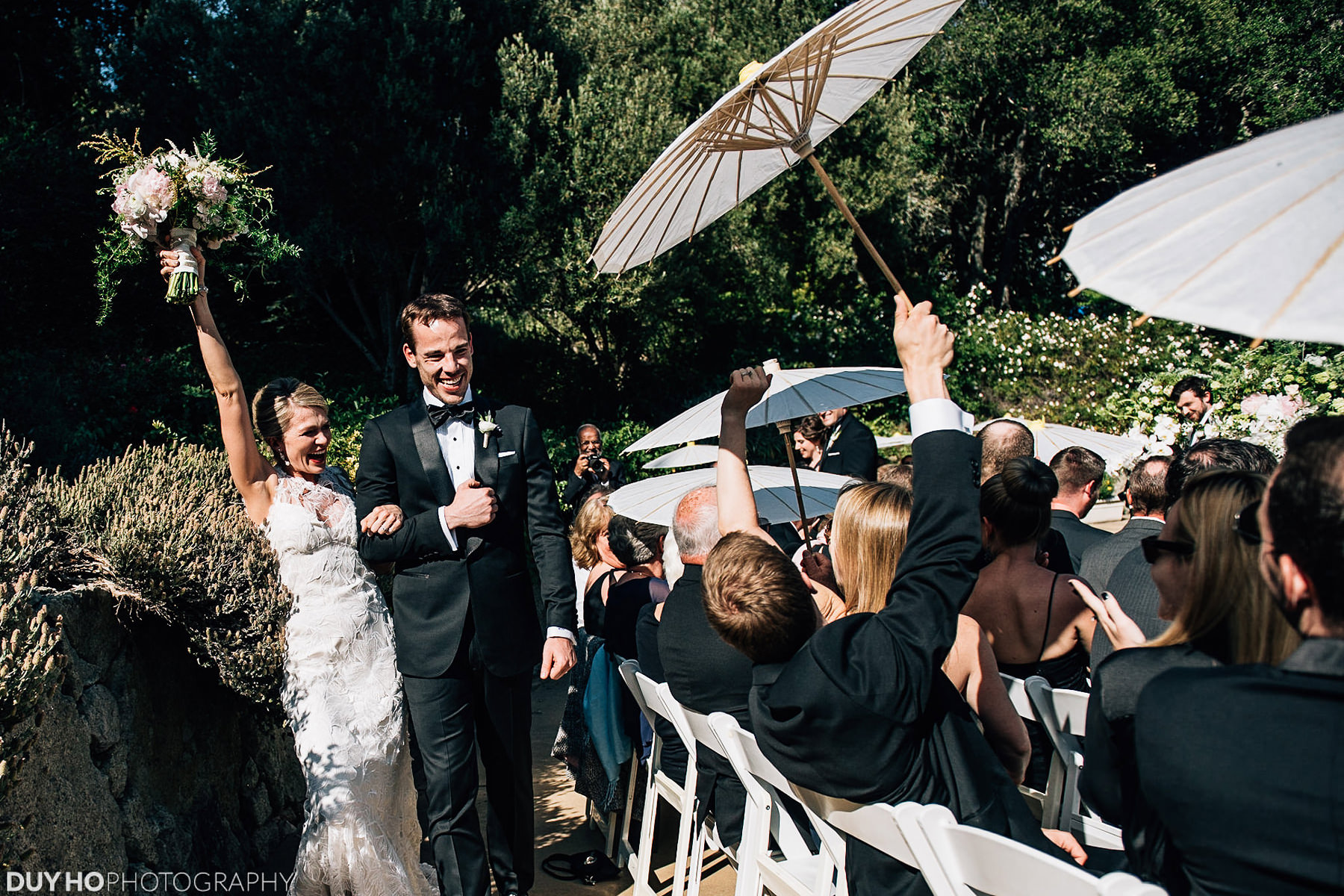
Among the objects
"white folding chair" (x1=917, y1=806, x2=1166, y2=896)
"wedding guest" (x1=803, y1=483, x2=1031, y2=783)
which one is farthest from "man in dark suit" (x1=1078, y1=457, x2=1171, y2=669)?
"white folding chair" (x1=917, y1=806, x2=1166, y2=896)

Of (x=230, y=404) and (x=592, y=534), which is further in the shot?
(x=592, y=534)

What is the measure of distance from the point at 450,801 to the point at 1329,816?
107 inches

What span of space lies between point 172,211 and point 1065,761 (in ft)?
11.4

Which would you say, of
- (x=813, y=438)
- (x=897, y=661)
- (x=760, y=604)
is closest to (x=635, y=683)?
(x=760, y=604)

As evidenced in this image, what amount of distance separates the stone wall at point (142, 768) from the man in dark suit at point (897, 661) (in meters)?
1.84

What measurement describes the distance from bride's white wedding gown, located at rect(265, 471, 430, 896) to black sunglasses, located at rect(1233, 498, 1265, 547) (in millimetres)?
2814

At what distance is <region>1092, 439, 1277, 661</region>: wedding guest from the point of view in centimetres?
301

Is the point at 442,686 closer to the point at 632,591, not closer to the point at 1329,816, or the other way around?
the point at 632,591

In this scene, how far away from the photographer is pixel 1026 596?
3307mm

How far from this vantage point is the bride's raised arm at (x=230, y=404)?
3256 millimetres

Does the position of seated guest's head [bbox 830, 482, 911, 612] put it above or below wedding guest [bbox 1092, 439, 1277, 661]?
above

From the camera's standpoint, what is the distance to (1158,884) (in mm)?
1682

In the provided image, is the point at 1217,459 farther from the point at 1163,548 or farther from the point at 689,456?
the point at 689,456

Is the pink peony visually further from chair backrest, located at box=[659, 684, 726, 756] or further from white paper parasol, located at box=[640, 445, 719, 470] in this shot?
chair backrest, located at box=[659, 684, 726, 756]
